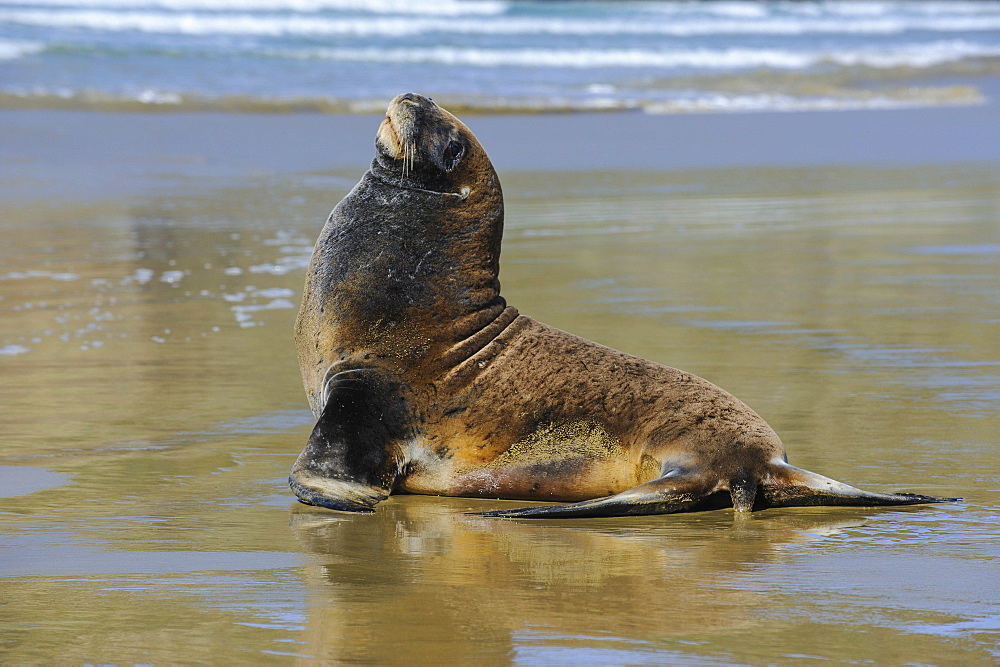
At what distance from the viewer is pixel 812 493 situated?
4.10m

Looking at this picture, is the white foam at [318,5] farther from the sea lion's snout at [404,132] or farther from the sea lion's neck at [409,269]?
the sea lion's neck at [409,269]

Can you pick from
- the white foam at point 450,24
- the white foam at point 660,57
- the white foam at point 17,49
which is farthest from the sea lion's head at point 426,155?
the white foam at point 660,57

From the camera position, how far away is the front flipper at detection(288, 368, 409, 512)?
4121 millimetres

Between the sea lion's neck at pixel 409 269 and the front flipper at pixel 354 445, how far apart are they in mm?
138

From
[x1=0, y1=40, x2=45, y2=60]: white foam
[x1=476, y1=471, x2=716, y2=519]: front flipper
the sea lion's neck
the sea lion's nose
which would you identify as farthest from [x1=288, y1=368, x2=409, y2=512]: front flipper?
[x1=0, y1=40, x2=45, y2=60]: white foam

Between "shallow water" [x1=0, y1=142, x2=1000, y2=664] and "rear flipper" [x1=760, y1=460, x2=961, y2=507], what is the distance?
5cm

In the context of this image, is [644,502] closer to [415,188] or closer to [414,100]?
[415,188]

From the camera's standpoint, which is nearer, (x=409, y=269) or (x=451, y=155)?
(x=409, y=269)

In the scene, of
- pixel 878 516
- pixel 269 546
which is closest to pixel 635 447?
pixel 878 516

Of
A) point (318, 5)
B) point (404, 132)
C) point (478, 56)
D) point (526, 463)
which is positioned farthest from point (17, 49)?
point (526, 463)

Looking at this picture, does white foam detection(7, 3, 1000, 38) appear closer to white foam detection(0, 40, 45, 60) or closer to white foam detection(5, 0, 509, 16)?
white foam detection(0, 40, 45, 60)

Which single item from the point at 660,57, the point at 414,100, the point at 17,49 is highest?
the point at 660,57

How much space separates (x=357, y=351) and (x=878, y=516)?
5.44 ft

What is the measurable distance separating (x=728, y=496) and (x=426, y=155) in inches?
60.4
